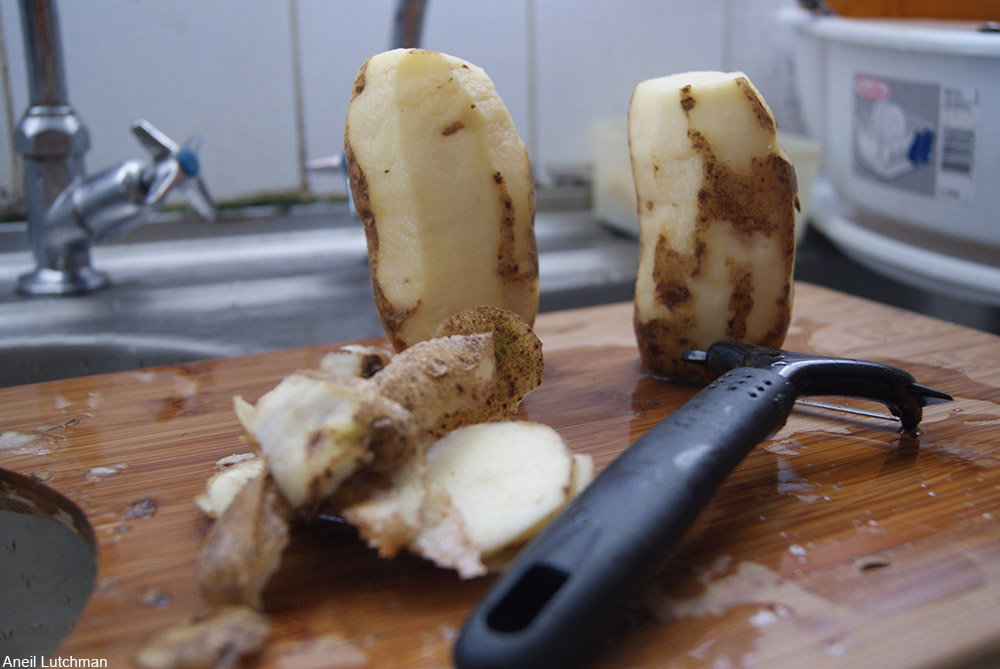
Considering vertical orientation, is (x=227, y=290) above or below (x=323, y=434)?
below

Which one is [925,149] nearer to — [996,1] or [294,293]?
[996,1]

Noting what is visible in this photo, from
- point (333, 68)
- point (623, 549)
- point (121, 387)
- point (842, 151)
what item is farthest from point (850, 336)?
point (333, 68)

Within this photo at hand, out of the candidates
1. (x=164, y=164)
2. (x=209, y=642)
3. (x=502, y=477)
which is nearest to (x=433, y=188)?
(x=502, y=477)

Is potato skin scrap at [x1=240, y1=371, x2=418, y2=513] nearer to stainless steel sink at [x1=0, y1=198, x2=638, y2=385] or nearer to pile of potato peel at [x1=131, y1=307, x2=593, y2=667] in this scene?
pile of potato peel at [x1=131, y1=307, x2=593, y2=667]

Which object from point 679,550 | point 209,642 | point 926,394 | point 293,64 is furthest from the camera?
point 293,64

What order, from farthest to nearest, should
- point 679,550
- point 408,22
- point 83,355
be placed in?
point 408,22, point 83,355, point 679,550

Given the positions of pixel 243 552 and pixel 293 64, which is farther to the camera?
pixel 293 64

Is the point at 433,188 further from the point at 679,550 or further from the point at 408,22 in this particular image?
the point at 408,22

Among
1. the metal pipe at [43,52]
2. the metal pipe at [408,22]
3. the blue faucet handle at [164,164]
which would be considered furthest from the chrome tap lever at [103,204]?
the metal pipe at [408,22]
